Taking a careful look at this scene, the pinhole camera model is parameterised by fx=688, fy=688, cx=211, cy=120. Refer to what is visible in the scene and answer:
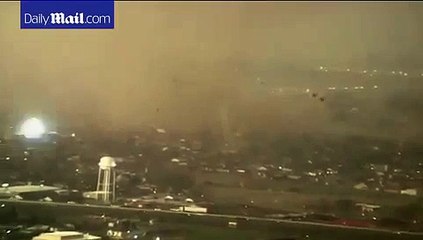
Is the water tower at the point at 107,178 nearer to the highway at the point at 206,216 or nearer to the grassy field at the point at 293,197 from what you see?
the highway at the point at 206,216

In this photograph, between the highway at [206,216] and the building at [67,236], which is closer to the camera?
the highway at [206,216]

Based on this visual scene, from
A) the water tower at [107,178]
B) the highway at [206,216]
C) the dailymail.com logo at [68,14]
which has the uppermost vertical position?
the dailymail.com logo at [68,14]

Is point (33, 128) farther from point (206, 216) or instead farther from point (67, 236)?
point (206, 216)

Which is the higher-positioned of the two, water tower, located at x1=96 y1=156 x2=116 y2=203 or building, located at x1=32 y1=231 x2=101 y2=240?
water tower, located at x1=96 y1=156 x2=116 y2=203

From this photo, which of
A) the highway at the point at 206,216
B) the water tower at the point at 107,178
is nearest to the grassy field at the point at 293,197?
the highway at the point at 206,216

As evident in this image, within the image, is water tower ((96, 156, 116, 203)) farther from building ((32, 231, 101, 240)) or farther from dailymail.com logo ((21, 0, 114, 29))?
dailymail.com logo ((21, 0, 114, 29))

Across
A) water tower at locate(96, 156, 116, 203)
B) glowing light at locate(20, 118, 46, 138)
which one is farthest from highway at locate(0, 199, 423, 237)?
glowing light at locate(20, 118, 46, 138)
